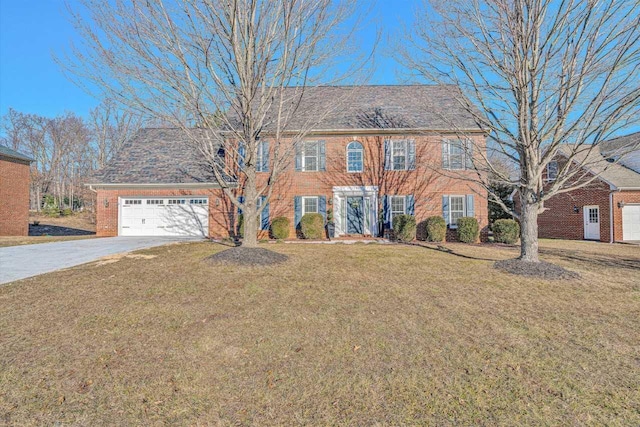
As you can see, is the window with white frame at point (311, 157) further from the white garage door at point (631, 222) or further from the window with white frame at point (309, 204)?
the white garage door at point (631, 222)

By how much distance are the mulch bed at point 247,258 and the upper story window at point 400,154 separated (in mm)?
8947

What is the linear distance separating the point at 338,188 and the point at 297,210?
7.11 feet

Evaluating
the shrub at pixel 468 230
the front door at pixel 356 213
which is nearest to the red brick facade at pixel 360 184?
the front door at pixel 356 213

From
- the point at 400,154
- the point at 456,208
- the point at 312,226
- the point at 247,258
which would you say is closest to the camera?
the point at 247,258

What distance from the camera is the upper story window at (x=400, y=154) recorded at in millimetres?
14914

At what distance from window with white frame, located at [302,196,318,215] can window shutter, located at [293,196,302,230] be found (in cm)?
19

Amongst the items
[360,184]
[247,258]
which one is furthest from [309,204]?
[247,258]

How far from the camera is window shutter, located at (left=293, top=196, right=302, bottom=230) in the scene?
1493cm

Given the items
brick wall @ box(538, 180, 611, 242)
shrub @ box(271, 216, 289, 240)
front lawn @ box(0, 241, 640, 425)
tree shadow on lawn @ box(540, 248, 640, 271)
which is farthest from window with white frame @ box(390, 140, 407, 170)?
front lawn @ box(0, 241, 640, 425)

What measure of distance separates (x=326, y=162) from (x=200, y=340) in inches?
477

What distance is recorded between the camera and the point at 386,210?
14.8 m

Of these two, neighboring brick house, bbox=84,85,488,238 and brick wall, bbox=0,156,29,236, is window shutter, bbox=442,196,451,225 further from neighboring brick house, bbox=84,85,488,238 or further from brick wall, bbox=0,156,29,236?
brick wall, bbox=0,156,29,236

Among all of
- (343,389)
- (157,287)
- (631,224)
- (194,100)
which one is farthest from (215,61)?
(631,224)

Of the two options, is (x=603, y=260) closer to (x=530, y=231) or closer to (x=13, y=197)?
(x=530, y=231)
